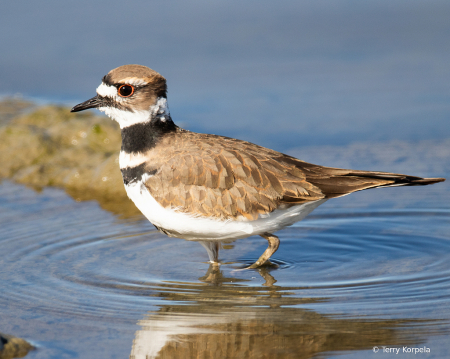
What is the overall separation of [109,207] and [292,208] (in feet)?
9.63

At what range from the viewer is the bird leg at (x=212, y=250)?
598cm

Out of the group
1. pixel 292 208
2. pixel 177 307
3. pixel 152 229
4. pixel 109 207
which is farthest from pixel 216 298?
→ pixel 109 207

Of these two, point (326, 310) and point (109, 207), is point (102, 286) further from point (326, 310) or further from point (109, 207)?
point (109, 207)

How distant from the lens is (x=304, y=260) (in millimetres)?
6133

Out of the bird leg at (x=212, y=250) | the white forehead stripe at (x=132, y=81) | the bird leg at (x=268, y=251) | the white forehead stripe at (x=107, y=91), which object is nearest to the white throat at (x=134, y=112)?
the white forehead stripe at (x=107, y=91)

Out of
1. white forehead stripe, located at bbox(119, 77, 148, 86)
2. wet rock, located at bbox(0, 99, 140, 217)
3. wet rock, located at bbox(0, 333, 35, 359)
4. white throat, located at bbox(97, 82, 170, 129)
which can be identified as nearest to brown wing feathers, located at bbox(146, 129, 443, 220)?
white throat, located at bbox(97, 82, 170, 129)

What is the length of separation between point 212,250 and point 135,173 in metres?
1.09

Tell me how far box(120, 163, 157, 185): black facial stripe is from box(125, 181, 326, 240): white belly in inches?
1.8

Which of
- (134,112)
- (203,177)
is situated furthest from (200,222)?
(134,112)

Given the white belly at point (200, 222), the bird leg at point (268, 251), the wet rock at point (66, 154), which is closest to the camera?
the white belly at point (200, 222)

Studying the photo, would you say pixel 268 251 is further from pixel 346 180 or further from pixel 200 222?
pixel 346 180

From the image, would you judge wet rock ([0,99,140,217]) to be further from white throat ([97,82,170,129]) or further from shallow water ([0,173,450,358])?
white throat ([97,82,170,129])

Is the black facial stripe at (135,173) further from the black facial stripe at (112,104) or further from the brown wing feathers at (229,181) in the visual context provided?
the black facial stripe at (112,104)

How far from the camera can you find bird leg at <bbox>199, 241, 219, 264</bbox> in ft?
19.6
